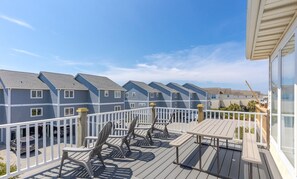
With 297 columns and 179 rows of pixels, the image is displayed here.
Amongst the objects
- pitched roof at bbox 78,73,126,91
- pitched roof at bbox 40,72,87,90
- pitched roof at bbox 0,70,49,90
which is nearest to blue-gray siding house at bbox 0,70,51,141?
pitched roof at bbox 0,70,49,90

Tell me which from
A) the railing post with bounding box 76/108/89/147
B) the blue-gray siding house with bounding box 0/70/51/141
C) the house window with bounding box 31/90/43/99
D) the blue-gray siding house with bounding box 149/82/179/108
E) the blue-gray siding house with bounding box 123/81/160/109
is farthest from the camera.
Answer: the blue-gray siding house with bounding box 149/82/179/108

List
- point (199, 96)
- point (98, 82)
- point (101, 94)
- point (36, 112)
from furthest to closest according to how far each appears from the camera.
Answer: point (199, 96)
point (98, 82)
point (101, 94)
point (36, 112)

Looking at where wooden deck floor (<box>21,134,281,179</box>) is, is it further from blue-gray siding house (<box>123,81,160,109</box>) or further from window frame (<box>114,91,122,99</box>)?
blue-gray siding house (<box>123,81,160,109</box>)

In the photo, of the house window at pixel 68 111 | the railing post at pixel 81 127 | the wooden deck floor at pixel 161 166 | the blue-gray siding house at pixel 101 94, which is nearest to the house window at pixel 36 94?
the house window at pixel 68 111

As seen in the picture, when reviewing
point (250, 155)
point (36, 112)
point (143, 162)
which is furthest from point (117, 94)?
point (250, 155)

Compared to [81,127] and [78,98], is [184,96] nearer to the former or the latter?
[78,98]

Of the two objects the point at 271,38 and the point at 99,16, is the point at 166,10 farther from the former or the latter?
the point at 271,38

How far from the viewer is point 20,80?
735 inches

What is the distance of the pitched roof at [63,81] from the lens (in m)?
20.7

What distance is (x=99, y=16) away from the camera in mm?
10547

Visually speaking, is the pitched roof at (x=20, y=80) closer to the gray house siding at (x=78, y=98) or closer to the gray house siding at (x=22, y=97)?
the gray house siding at (x=22, y=97)

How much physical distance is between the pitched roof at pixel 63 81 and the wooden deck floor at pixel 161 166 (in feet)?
63.5

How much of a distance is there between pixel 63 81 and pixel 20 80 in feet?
15.1

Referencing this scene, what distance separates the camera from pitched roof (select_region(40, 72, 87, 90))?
20.7m
